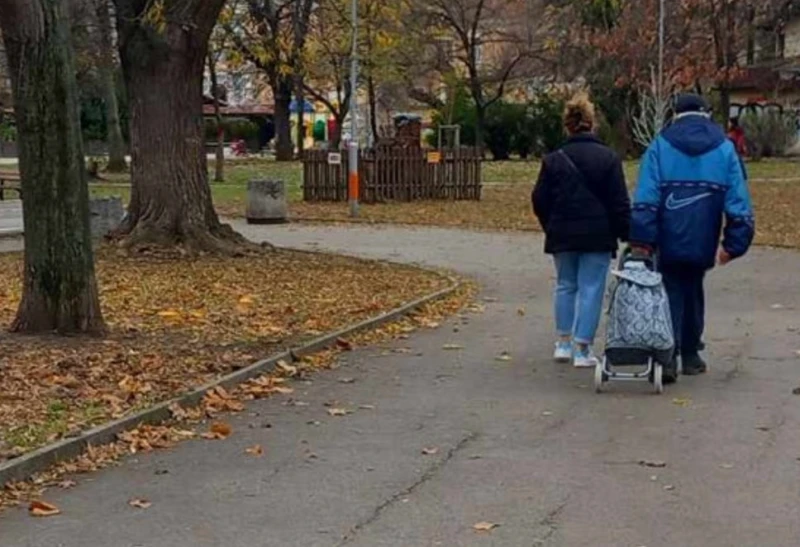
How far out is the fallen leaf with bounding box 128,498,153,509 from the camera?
6.19m

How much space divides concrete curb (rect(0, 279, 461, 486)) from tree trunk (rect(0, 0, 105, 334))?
1.66 m

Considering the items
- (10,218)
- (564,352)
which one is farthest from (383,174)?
(564,352)

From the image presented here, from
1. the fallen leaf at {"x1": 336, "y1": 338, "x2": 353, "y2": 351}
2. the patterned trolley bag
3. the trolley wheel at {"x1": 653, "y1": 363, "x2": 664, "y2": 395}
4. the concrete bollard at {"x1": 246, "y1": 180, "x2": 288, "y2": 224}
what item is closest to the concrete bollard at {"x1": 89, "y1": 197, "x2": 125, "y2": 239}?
the concrete bollard at {"x1": 246, "y1": 180, "x2": 288, "y2": 224}

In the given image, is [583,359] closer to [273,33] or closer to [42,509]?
[42,509]

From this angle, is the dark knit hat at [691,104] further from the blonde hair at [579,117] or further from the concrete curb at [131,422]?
the concrete curb at [131,422]

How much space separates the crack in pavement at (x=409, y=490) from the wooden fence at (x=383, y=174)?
2233cm

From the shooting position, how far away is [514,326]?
12141 millimetres

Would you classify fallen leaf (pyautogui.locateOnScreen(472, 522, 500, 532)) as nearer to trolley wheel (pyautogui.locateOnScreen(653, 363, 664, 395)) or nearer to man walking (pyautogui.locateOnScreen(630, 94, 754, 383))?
trolley wheel (pyautogui.locateOnScreen(653, 363, 664, 395))

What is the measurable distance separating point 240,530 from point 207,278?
31.8 ft

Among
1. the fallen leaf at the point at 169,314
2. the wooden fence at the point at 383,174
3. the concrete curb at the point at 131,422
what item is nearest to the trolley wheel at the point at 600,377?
the concrete curb at the point at 131,422

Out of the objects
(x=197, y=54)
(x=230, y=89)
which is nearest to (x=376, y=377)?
(x=197, y=54)

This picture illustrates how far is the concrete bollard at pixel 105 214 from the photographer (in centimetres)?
2072

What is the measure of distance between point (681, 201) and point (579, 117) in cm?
103

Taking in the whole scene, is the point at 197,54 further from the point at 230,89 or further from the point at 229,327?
the point at 230,89
